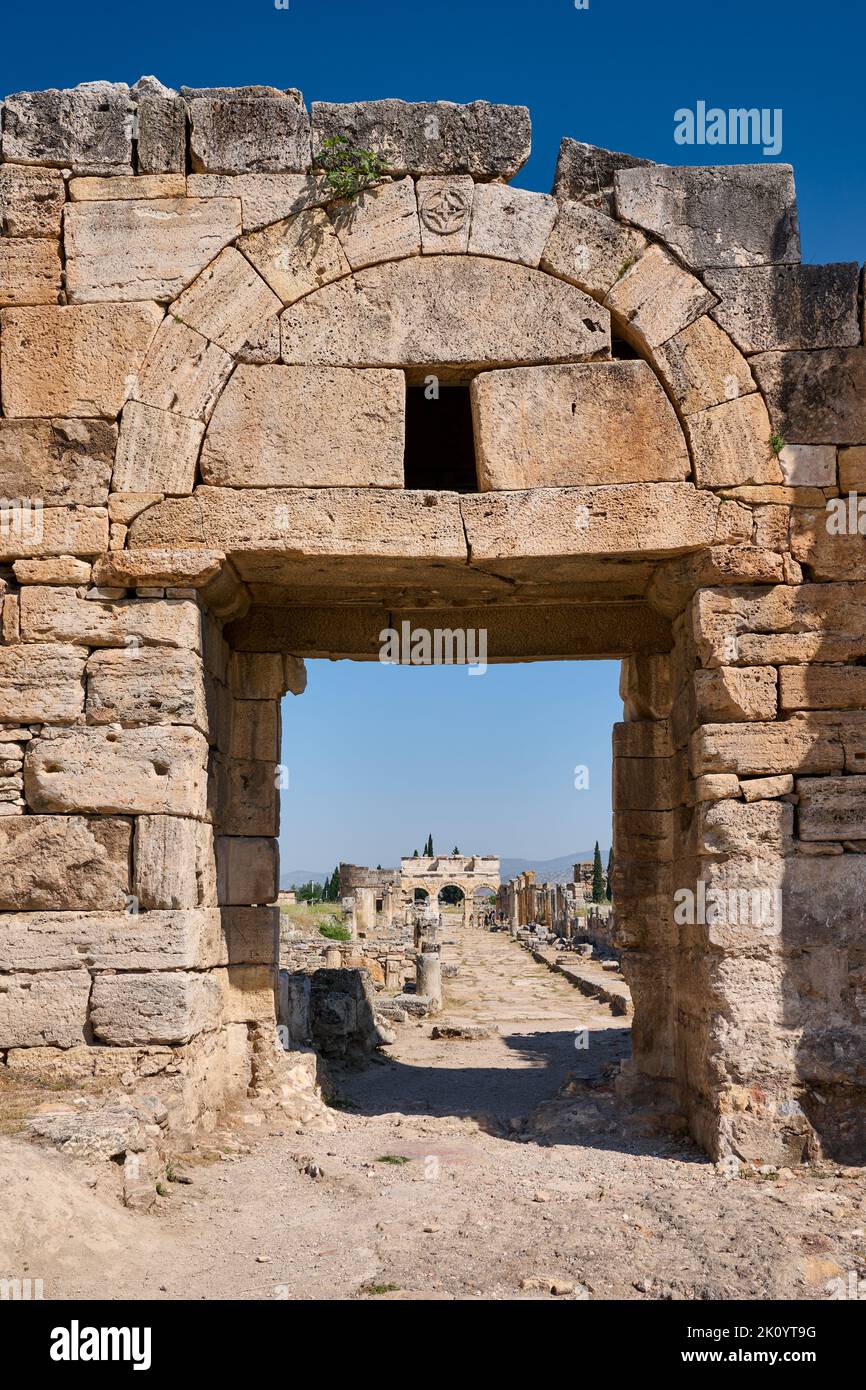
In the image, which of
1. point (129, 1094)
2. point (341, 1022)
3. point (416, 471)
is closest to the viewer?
point (129, 1094)

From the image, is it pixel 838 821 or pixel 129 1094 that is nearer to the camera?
pixel 129 1094

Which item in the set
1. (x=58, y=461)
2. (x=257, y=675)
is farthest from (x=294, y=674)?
(x=58, y=461)

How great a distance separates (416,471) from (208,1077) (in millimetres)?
5110

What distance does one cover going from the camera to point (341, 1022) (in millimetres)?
10266

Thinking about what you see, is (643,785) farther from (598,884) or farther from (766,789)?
(598,884)

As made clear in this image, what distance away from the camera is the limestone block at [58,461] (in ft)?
21.3

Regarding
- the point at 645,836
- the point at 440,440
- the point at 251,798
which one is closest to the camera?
the point at 251,798

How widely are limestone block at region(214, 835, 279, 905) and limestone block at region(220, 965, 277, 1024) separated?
0.47 m

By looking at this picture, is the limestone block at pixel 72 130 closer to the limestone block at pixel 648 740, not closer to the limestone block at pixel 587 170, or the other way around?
the limestone block at pixel 587 170

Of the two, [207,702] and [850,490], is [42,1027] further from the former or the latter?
[850,490]

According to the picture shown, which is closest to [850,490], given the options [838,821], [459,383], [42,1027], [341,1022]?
[838,821]

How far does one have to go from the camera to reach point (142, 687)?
20.6ft

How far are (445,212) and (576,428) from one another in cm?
159

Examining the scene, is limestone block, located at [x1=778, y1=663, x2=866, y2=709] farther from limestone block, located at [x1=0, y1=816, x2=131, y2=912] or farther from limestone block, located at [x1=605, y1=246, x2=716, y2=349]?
limestone block, located at [x1=0, y1=816, x2=131, y2=912]
